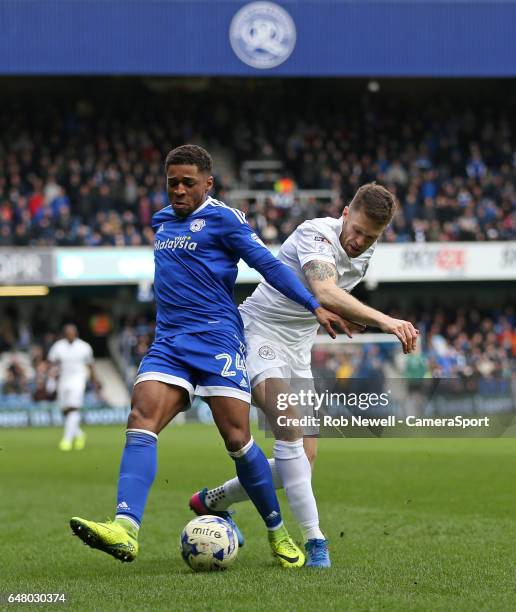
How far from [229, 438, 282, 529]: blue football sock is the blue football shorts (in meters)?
0.30

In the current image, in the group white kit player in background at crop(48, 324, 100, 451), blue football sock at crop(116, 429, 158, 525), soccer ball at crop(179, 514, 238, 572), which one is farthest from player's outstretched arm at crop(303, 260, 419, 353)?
white kit player in background at crop(48, 324, 100, 451)

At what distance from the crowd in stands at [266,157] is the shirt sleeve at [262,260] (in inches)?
899

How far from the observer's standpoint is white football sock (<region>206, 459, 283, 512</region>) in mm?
6809

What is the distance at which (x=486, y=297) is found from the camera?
1315 inches

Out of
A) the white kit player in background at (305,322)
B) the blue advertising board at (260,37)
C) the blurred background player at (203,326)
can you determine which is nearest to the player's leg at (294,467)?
the white kit player in background at (305,322)

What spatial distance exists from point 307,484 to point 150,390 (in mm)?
1114

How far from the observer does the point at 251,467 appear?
6219mm

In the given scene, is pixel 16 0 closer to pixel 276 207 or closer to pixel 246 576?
pixel 276 207

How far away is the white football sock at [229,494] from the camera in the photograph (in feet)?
22.3

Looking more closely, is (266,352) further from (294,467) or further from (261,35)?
(261,35)

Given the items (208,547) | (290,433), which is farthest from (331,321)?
(208,547)

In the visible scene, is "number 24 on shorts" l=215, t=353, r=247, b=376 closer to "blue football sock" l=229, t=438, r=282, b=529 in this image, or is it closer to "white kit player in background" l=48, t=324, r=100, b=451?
"blue football sock" l=229, t=438, r=282, b=529

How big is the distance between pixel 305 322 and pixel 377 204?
1036 mm

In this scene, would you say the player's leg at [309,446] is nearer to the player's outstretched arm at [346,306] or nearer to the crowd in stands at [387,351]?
the player's outstretched arm at [346,306]
